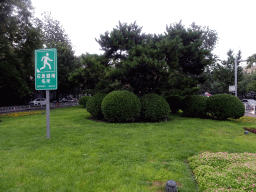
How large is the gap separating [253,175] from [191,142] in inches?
107

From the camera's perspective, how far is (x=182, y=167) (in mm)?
4055

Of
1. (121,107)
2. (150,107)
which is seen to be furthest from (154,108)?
(121,107)

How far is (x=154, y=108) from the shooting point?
32.6 feet

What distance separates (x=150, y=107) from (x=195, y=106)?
149 inches

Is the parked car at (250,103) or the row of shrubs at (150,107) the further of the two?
the parked car at (250,103)

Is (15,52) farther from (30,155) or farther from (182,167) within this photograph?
(182,167)

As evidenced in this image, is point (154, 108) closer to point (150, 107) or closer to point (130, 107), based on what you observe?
point (150, 107)

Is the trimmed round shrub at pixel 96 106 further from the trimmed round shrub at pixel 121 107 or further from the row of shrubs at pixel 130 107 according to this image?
the trimmed round shrub at pixel 121 107

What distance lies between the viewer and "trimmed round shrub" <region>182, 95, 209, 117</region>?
11.8 meters

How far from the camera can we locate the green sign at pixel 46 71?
21.6 ft

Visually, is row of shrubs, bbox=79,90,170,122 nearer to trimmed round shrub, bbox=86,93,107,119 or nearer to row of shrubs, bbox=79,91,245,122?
row of shrubs, bbox=79,91,245,122

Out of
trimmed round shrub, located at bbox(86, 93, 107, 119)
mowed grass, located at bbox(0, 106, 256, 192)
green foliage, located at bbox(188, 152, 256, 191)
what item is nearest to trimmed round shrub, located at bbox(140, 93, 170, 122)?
trimmed round shrub, located at bbox(86, 93, 107, 119)

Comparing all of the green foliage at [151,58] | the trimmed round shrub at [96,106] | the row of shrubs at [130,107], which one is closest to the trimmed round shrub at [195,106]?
the green foliage at [151,58]

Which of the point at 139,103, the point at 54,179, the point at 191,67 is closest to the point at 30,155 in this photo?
the point at 54,179
